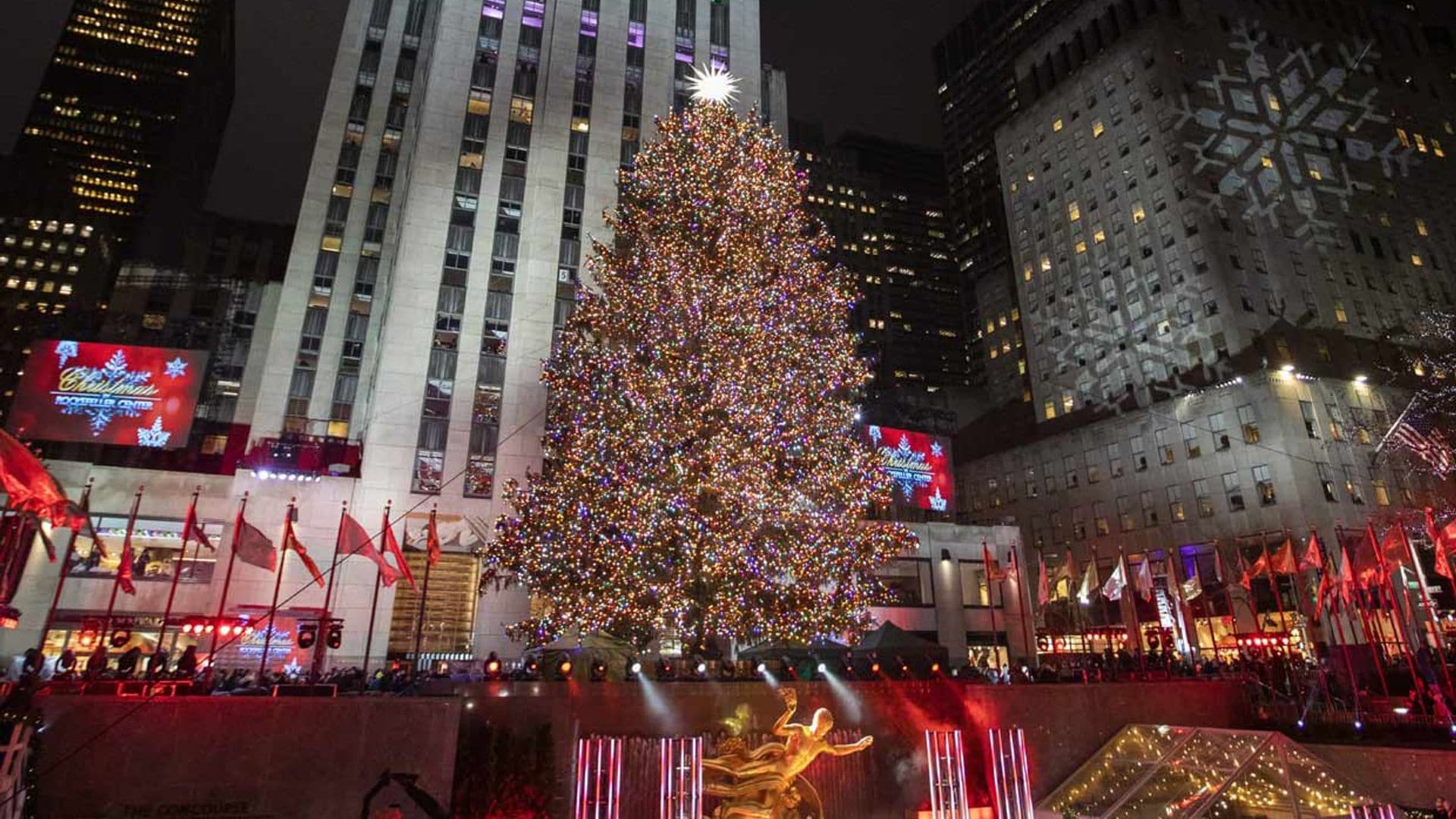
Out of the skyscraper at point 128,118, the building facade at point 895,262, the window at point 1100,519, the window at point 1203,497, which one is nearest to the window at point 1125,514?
the window at point 1100,519

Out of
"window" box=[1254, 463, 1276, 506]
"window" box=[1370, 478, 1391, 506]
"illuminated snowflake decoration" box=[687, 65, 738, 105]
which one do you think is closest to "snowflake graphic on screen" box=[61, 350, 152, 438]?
"illuminated snowflake decoration" box=[687, 65, 738, 105]

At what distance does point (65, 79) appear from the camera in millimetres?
146750

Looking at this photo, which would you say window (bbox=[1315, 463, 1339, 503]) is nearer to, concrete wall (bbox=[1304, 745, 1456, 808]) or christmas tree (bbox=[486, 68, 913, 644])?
concrete wall (bbox=[1304, 745, 1456, 808])

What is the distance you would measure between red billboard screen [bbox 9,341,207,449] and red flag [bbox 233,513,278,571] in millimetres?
17459

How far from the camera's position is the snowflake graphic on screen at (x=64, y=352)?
30.6 m

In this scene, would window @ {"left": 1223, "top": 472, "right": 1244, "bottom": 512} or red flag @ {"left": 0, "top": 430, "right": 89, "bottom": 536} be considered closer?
red flag @ {"left": 0, "top": 430, "right": 89, "bottom": 536}

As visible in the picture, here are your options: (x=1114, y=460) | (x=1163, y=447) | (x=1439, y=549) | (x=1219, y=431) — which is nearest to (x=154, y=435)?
(x=1439, y=549)

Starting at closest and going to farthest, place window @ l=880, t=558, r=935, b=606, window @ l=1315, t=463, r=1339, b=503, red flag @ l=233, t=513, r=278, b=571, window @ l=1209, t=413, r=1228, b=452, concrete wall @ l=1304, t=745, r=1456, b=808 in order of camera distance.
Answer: concrete wall @ l=1304, t=745, r=1456, b=808
red flag @ l=233, t=513, r=278, b=571
window @ l=880, t=558, r=935, b=606
window @ l=1315, t=463, r=1339, b=503
window @ l=1209, t=413, r=1228, b=452

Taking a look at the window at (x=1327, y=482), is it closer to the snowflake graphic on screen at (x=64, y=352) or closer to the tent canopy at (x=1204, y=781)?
the tent canopy at (x=1204, y=781)

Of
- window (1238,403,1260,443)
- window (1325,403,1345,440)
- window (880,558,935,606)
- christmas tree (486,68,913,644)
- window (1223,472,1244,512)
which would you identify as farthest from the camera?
window (1223,472,1244,512)

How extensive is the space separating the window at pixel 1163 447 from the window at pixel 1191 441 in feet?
3.44

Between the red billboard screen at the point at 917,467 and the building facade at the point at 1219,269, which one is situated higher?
the building facade at the point at 1219,269

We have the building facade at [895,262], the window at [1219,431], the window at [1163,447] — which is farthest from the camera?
the building facade at [895,262]

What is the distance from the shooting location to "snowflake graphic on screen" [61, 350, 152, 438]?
30.6 meters
